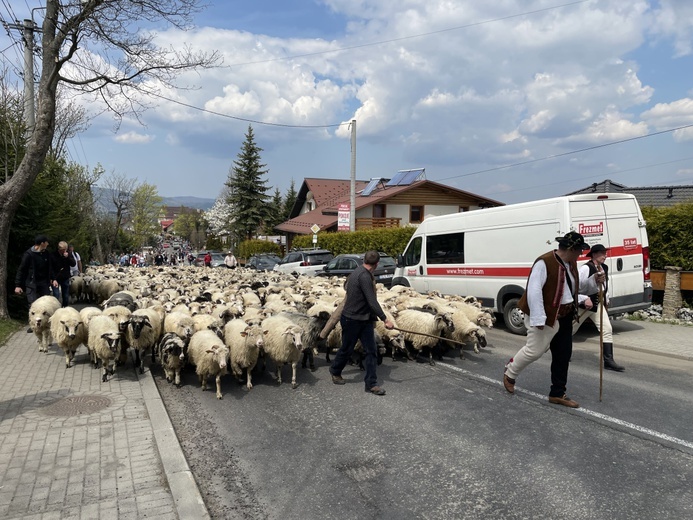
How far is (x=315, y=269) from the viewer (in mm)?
21594

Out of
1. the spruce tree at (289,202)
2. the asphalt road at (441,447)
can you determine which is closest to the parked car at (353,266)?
the asphalt road at (441,447)

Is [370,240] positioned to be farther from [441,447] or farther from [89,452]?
[89,452]

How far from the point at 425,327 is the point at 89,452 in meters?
5.31

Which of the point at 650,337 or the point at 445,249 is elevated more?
the point at 445,249

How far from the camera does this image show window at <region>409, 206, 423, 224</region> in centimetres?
3791

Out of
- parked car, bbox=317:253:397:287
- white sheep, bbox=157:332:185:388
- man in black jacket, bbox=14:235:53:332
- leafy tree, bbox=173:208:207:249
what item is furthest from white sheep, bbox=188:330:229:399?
leafy tree, bbox=173:208:207:249

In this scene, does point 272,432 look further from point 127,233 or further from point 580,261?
point 127,233

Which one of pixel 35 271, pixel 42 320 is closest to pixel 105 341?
pixel 42 320

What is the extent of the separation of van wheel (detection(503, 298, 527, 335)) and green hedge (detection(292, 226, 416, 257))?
11.9 metres

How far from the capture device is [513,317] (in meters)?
10.6

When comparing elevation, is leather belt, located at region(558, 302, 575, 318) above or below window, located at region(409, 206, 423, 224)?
below

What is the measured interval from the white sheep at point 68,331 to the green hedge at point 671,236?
46.4 ft

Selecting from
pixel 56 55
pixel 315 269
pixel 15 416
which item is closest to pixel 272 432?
pixel 15 416

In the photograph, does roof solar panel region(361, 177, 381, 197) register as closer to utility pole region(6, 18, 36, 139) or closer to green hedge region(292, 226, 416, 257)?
green hedge region(292, 226, 416, 257)
